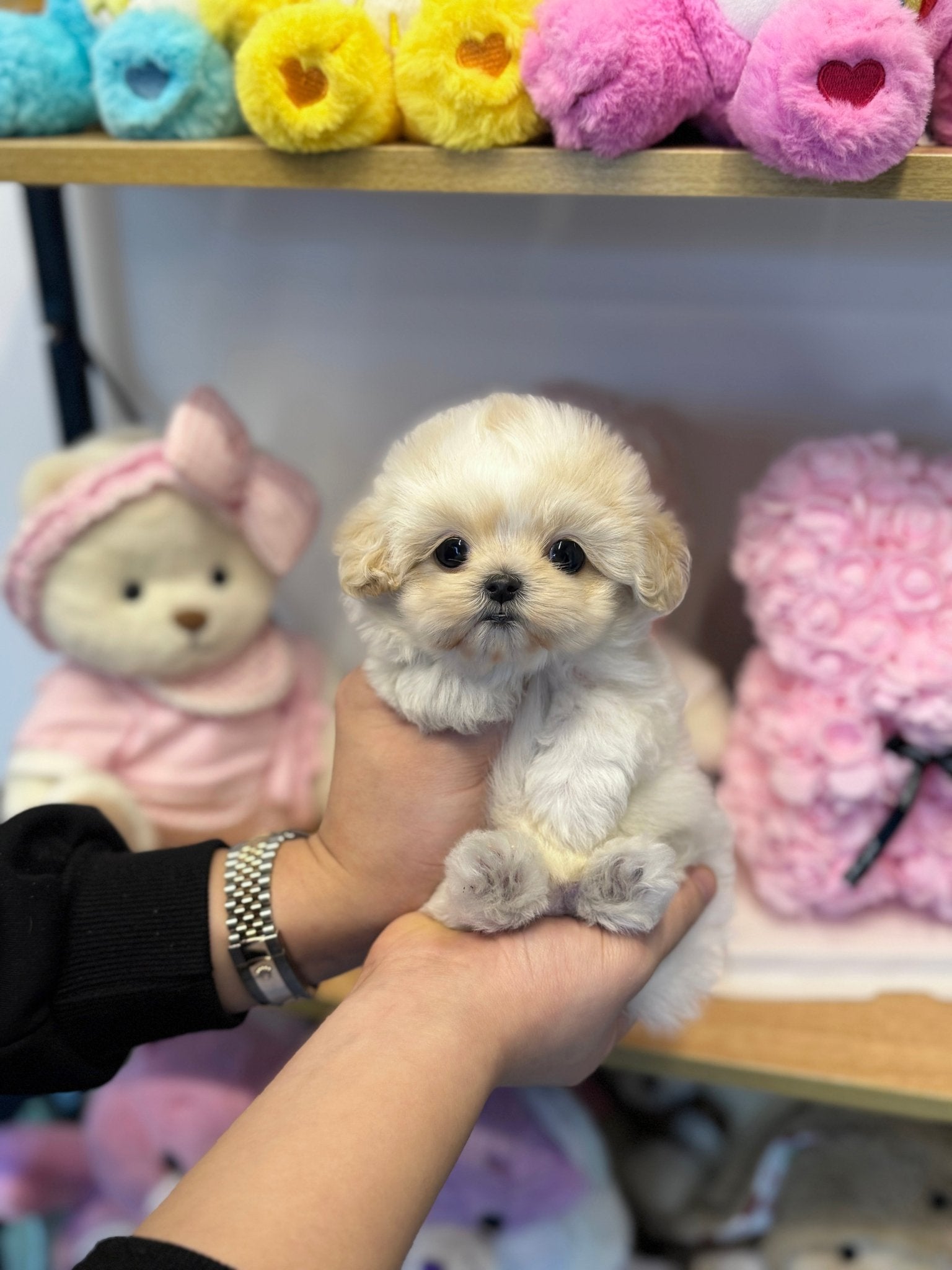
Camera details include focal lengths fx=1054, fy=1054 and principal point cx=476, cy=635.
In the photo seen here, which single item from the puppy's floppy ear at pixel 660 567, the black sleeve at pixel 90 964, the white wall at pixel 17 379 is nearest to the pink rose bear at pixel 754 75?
the puppy's floppy ear at pixel 660 567

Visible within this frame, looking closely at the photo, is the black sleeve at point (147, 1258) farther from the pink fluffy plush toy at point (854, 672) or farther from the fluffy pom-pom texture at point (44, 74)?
the fluffy pom-pom texture at point (44, 74)

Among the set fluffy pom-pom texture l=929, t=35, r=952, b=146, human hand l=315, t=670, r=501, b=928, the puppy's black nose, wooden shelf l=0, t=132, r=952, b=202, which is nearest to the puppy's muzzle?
the puppy's black nose

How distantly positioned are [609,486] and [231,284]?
728 millimetres

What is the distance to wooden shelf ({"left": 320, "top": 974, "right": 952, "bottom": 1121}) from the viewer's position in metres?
0.79

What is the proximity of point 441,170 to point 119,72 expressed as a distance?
0.89 ft

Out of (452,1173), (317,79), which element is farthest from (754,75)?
(452,1173)

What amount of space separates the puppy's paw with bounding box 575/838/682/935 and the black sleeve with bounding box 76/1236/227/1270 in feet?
0.87

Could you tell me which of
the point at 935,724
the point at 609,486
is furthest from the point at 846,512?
the point at 609,486

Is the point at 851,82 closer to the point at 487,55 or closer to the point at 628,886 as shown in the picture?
the point at 487,55

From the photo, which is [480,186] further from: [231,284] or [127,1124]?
[127,1124]

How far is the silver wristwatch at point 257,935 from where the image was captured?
68 centimetres

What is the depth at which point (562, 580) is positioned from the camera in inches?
22.3

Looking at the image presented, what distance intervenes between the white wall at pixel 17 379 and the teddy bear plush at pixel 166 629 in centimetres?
31

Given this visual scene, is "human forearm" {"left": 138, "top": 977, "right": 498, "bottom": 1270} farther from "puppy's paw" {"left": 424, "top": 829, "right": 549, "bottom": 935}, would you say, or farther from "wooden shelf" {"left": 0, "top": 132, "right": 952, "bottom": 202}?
"wooden shelf" {"left": 0, "top": 132, "right": 952, "bottom": 202}
